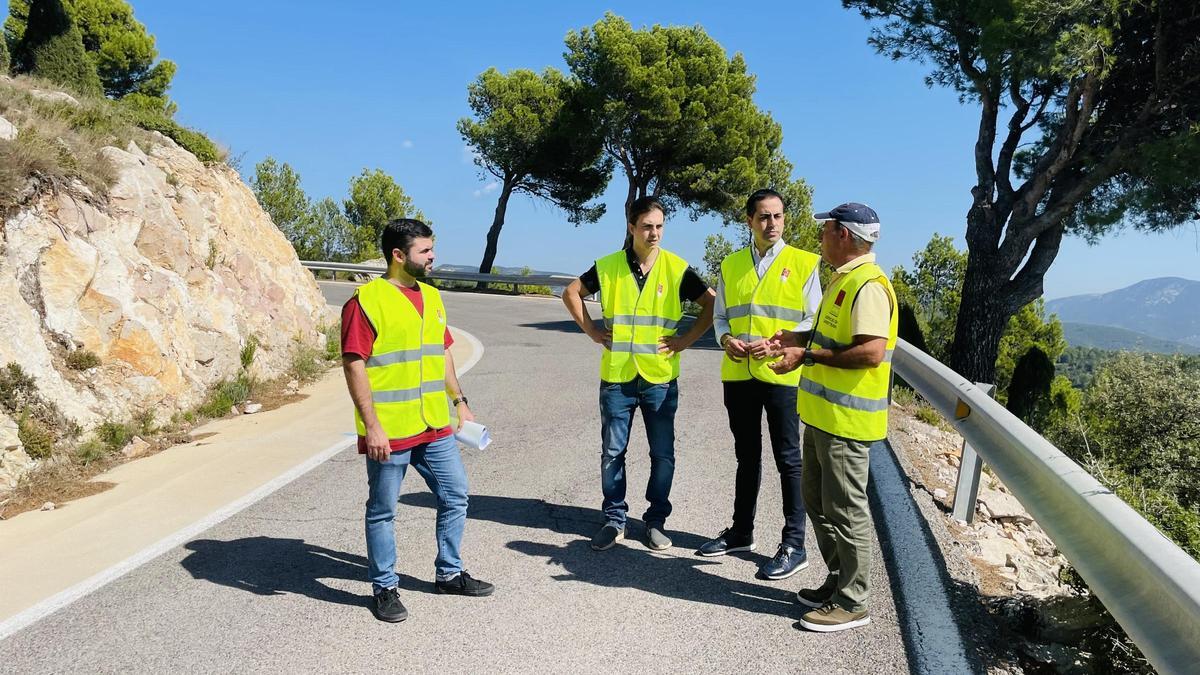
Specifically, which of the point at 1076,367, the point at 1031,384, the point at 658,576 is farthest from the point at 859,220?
the point at 1076,367

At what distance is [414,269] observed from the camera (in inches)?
154

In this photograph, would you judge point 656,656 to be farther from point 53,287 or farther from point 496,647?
point 53,287

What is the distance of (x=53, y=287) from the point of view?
22.7ft

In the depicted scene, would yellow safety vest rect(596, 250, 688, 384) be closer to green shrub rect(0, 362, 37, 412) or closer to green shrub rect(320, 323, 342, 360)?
green shrub rect(0, 362, 37, 412)

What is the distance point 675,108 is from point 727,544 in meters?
26.1

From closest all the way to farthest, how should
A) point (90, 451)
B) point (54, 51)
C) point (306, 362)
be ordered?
point (90, 451), point (306, 362), point (54, 51)

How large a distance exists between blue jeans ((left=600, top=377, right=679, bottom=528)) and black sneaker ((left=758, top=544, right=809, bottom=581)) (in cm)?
70

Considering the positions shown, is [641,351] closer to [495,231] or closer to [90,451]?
[90,451]

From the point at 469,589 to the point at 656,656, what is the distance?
42.3 inches

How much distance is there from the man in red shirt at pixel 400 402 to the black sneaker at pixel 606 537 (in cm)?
79

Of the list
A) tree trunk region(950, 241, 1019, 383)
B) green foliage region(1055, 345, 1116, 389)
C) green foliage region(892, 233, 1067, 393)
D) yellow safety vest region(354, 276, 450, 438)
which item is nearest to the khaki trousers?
yellow safety vest region(354, 276, 450, 438)

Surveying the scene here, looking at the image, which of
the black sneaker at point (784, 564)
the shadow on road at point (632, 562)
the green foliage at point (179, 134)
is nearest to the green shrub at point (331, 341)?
the green foliage at point (179, 134)

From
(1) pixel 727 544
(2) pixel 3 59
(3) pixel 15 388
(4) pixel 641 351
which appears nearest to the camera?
(1) pixel 727 544

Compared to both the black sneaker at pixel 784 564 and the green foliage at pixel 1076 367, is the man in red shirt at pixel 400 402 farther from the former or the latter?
the green foliage at pixel 1076 367
